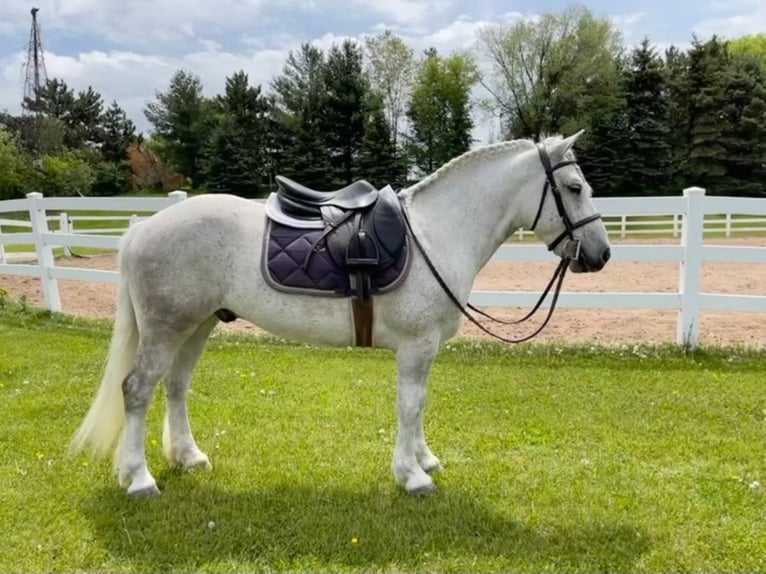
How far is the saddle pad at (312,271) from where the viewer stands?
316 cm

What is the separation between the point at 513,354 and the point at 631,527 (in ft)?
10.4

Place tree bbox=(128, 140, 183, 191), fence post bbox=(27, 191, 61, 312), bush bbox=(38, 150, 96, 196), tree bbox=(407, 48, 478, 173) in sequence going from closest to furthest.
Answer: fence post bbox=(27, 191, 61, 312)
bush bbox=(38, 150, 96, 196)
tree bbox=(407, 48, 478, 173)
tree bbox=(128, 140, 183, 191)

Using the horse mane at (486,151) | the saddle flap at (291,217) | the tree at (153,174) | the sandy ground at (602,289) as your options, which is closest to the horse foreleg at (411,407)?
the saddle flap at (291,217)

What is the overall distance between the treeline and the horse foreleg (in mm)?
29130

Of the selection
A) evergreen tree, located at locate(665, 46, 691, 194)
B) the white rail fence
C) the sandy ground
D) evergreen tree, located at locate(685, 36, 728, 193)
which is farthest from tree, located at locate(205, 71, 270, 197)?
the white rail fence

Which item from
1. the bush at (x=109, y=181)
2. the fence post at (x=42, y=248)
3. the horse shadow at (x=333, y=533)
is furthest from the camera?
the bush at (x=109, y=181)

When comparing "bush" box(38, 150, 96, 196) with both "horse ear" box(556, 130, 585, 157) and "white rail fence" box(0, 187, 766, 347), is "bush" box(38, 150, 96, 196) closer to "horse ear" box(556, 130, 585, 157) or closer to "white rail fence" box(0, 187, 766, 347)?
"white rail fence" box(0, 187, 766, 347)

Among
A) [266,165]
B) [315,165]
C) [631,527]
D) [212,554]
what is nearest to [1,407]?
[212,554]

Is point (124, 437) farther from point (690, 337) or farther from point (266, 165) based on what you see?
point (266, 165)

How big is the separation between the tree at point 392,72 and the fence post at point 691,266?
113 feet

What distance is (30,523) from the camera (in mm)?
3033

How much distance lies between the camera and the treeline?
33750mm

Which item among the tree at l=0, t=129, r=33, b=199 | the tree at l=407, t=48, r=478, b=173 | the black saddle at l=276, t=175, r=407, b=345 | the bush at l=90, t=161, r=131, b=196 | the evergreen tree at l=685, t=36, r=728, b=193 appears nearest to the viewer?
the black saddle at l=276, t=175, r=407, b=345

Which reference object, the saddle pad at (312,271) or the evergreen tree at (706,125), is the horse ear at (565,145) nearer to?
the saddle pad at (312,271)
